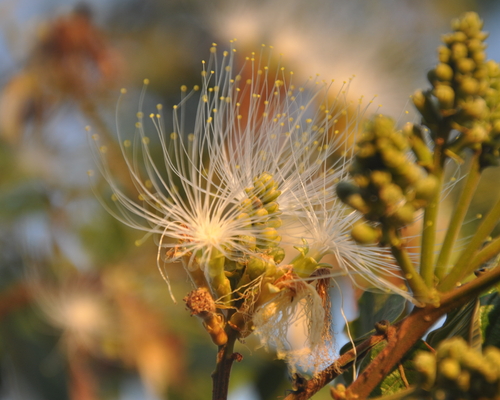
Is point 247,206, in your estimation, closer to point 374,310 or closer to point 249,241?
point 249,241

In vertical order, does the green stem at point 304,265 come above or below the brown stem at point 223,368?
above

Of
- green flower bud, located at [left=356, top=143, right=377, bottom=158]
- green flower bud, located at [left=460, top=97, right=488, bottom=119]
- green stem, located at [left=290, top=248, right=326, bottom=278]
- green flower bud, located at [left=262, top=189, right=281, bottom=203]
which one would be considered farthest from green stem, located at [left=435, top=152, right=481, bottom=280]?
green flower bud, located at [left=262, top=189, right=281, bottom=203]

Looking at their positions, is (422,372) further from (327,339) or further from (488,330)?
(327,339)

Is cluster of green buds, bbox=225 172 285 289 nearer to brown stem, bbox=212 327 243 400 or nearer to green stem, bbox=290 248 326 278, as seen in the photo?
green stem, bbox=290 248 326 278

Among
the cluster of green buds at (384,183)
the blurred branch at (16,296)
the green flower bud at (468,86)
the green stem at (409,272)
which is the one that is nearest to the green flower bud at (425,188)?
the cluster of green buds at (384,183)

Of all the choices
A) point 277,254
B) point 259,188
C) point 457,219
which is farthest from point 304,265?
point 457,219

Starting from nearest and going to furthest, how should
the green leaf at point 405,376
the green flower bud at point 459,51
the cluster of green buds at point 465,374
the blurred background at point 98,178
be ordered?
the cluster of green buds at point 465,374, the green flower bud at point 459,51, the green leaf at point 405,376, the blurred background at point 98,178

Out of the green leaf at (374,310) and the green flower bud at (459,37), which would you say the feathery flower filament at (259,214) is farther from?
the green flower bud at (459,37)
